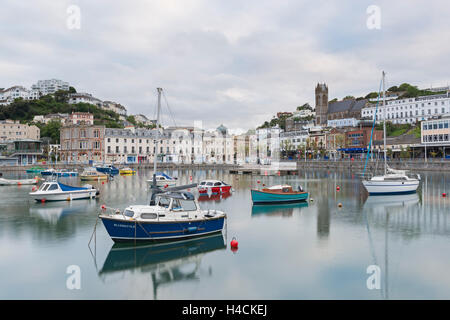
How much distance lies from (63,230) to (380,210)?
26481mm

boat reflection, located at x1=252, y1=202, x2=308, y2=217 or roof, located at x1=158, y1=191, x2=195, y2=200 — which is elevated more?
roof, located at x1=158, y1=191, x2=195, y2=200

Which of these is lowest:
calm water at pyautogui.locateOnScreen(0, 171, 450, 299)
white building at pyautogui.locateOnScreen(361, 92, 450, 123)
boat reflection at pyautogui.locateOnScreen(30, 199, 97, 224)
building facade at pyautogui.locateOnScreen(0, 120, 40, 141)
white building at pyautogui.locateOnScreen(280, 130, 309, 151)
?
calm water at pyautogui.locateOnScreen(0, 171, 450, 299)

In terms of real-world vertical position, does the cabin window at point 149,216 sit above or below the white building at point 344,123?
below

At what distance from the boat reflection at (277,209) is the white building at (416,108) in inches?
4553

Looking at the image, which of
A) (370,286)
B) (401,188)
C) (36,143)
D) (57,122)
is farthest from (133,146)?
(370,286)

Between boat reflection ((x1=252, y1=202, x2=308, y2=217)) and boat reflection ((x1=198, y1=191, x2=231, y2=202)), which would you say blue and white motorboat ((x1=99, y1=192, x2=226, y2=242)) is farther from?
boat reflection ((x1=198, y1=191, x2=231, y2=202))

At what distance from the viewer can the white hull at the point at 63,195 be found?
3694 centimetres

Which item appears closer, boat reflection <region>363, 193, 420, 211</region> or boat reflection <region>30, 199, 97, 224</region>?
boat reflection <region>30, 199, 97, 224</region>

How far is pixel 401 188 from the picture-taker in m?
43.5

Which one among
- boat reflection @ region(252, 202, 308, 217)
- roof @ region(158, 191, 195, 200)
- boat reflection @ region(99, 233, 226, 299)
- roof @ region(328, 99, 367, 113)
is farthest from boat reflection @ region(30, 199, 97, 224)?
roof @ region(328, 99, 367, 113)

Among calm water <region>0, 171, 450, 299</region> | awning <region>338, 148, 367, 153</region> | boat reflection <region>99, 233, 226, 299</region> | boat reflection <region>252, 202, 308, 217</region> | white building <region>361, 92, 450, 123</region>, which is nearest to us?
calm water <region>0, 171, 450, 299</region>

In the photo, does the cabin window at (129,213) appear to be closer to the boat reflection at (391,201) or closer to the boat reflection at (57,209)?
the boat reflection at (57,209)

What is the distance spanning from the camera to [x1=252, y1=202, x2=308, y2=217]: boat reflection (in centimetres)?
3250

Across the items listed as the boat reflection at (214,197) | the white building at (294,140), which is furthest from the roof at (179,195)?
the white building at (294,140)
